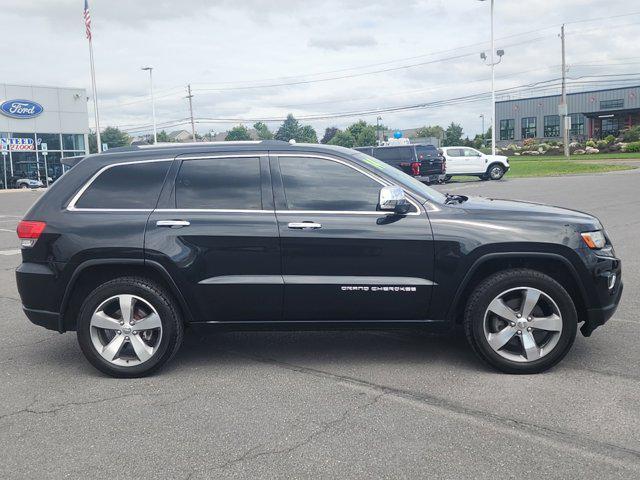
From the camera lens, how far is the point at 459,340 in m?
5.59

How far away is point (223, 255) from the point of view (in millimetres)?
4695

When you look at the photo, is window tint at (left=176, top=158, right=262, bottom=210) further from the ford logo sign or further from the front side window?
the front side window

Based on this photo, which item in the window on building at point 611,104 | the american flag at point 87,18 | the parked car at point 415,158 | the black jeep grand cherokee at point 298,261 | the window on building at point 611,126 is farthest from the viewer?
the window on building at point 611,104

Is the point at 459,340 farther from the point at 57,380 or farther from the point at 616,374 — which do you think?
the point at 57,380

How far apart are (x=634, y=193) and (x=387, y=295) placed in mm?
17489

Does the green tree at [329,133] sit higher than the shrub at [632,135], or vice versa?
the green tree at [329,133]

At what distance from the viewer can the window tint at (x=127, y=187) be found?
4867mm

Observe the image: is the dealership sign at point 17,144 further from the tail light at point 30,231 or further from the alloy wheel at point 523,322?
the alloy wheel at point 523,322

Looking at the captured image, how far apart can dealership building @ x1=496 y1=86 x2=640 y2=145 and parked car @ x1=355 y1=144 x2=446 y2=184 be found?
47.9 meters

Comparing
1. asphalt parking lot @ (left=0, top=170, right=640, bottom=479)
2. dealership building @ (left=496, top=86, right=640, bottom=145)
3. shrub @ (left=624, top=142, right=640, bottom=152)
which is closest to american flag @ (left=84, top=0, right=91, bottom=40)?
asphalt parking lot @ (left=0, top=170, right=640, bottom=479)

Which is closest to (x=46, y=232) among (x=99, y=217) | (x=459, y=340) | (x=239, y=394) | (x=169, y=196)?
(x=99, y=217)

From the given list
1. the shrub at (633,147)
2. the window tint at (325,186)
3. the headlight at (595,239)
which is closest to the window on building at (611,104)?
the shrub at (633,147)

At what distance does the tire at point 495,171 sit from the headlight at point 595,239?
92.1 feet

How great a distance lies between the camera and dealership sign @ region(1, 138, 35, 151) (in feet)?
154
